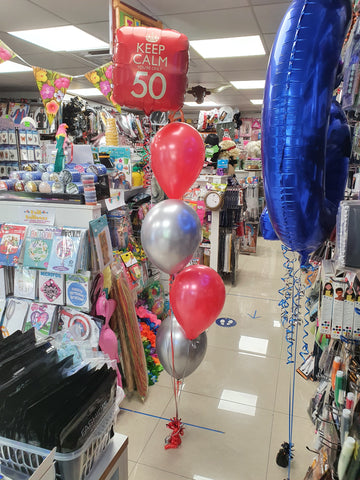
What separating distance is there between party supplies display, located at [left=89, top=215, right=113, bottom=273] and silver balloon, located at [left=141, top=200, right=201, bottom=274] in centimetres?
48

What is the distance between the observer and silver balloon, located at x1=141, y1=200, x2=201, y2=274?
1.58 metres

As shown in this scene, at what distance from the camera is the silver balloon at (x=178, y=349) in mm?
1860

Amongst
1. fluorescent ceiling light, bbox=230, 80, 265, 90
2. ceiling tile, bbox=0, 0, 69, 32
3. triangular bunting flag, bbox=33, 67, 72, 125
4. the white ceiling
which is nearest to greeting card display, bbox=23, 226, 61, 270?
triangular bunting flag, bbox=33, 67, 72, 125

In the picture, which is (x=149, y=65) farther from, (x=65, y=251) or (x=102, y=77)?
(x=102, y=77)

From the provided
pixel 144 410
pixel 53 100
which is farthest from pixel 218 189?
pixel 144 410

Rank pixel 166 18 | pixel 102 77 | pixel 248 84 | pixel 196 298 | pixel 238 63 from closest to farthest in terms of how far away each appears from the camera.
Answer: pixel 196 298 → pixel 102 77 → pixel 166 18 → pixel 238 63 → pixel 248 84

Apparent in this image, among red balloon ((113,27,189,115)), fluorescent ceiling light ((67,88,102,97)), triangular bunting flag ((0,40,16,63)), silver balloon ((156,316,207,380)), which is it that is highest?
fluorescent ceiling light ((67,88,102,97))

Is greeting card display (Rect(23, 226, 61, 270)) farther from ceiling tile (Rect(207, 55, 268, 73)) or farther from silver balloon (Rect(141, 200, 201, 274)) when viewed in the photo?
ceiling tile (Rect(207, 55, 268, 73))

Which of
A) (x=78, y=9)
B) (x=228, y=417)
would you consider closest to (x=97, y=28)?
(x=78, y=9)

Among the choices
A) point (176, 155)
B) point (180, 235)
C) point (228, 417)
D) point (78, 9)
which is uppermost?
point (78, 9)

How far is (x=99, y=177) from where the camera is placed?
216cm

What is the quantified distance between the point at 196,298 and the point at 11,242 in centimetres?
117

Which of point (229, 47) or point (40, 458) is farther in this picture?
point (229, 47)

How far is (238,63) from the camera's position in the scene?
5488 millimetres
